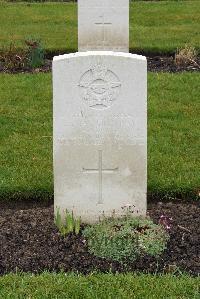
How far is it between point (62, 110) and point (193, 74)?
16.7 ft

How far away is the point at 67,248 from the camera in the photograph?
209 inches

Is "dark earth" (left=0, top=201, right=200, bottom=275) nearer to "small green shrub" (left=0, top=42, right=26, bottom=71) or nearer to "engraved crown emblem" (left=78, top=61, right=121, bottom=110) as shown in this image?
"engraved crown emblem" (left=78, top=61, right=121, bottom=110)

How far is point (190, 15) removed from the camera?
14.7 metres

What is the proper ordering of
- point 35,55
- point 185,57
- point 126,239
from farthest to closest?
point 185,57 → point 35,55 → point 126,239

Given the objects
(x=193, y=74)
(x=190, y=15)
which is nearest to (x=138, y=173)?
(x=193, y=74)

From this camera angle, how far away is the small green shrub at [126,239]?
5.14 meters

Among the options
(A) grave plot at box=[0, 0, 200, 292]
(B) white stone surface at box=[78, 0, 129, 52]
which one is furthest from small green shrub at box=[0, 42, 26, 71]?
(A) grave plot at box=[0, 0, 200, 292]

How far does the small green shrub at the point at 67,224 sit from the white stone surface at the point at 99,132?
6 centimetres

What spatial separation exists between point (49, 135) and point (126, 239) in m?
2.80

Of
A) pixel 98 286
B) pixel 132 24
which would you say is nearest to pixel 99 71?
pixel 98 286

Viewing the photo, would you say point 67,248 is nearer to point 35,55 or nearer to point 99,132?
point 99,132

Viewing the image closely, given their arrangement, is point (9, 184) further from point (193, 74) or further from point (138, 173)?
point (193, 74)

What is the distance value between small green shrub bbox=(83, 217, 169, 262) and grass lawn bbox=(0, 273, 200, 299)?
0.29 metres

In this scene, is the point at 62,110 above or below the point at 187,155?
above
